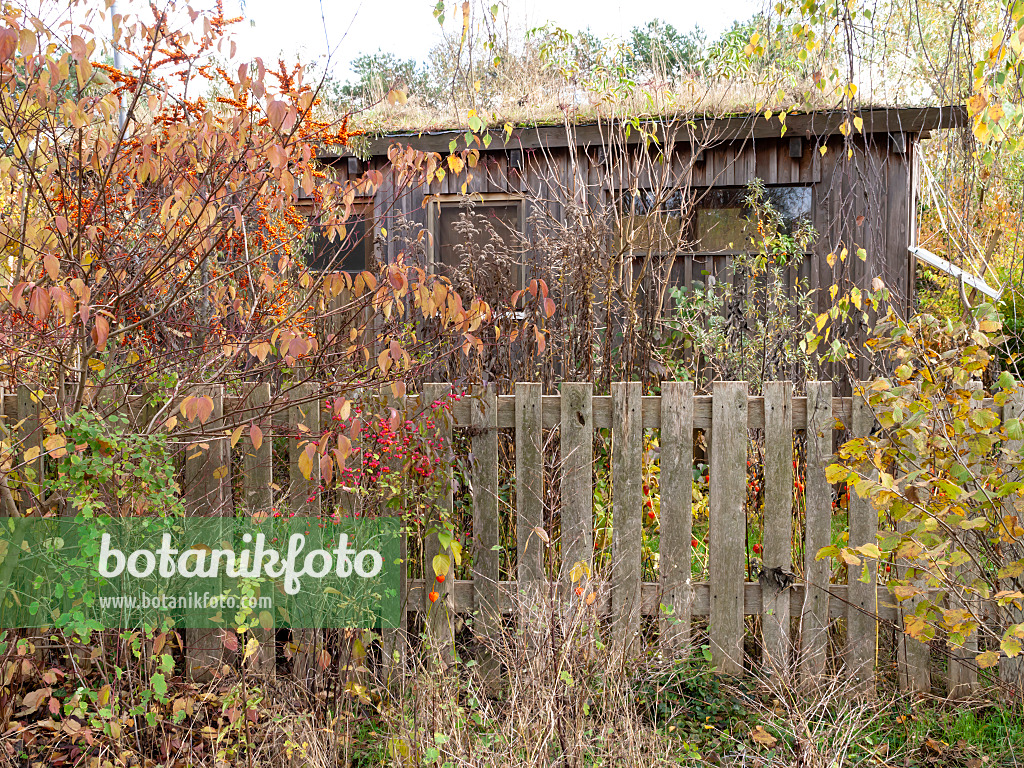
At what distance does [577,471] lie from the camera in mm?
3025

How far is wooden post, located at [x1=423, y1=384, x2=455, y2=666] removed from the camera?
2.90 metres

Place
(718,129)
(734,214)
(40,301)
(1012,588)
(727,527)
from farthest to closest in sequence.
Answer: (734,214)
(718,129)
(727,527)
(1012,588)
(40,301)

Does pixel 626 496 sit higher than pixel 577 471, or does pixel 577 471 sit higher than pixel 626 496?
pixel 577 471

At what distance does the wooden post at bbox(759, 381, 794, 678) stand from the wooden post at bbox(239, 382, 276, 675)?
6.30 ft

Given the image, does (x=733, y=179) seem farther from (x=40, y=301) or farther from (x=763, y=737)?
(x=40, y=301)

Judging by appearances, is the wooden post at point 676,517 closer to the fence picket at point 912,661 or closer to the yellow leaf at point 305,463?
the fence picket at point 912,661

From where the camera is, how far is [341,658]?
9.04 ft

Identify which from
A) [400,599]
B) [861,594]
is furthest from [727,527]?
[400,599]

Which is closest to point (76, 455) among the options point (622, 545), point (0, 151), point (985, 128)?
point (0, 151)

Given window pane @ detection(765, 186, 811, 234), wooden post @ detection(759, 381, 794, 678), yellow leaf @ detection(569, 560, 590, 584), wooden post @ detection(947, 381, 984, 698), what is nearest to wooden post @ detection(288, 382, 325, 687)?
yellow leaf @ detection(569, 560, 590, 584)

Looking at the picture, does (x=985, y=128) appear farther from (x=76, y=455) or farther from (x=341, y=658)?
(x=76, y=455)

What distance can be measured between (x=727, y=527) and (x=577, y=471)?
0.64 m

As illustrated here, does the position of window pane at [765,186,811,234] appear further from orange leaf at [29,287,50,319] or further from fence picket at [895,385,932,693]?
orange leaf at [29,287,50,319]

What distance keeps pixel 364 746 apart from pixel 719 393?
1847 millimetres
